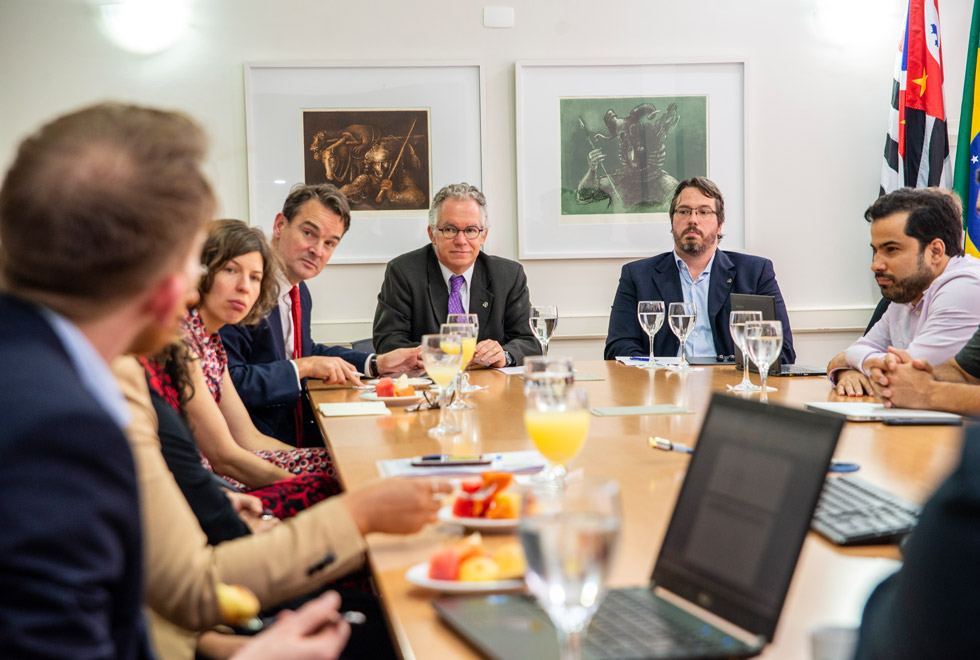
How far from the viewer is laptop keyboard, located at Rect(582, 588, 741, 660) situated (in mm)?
854

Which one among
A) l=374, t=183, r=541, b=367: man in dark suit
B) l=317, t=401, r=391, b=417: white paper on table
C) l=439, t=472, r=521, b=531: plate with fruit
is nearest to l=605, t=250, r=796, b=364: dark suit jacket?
l=374, t=183, r=541, b=367: man in dark suit

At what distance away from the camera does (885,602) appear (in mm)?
717

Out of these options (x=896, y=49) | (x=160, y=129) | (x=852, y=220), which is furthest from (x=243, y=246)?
(x=896, y=49)

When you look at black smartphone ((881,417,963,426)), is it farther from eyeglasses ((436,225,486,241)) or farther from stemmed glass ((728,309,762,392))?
eyeglasses ((436,225,486,241))

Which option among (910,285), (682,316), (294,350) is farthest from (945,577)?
(294,350)

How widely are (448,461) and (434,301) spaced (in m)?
2.39

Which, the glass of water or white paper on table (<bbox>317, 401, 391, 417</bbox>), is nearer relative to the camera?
the glass of water

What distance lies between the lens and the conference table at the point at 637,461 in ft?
3.22

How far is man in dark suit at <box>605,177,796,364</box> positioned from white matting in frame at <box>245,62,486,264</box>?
1022mm

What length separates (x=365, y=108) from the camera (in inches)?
181

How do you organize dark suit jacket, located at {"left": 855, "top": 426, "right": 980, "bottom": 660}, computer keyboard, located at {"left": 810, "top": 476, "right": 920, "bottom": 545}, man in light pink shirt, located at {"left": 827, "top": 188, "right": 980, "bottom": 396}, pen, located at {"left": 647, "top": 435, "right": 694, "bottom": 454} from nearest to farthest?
dark suit jacket, located at {"left": 855, "top": 426, "right": 980, "bottom": 660} → computer keyboard, located at {"left": 810, "top": 476, "right": 920, "bottom": 545} → pen, located at {"left": 647, "top": 435, "right": 694, "bottom": 454} → man in light pink shirt, located at {"left": 827, "top": 188, "right": 980, "bottom": 396}

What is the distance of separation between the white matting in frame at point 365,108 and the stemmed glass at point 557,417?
3.24 m

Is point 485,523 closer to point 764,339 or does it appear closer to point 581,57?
point 764,339

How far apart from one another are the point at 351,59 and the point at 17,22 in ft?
5.16
